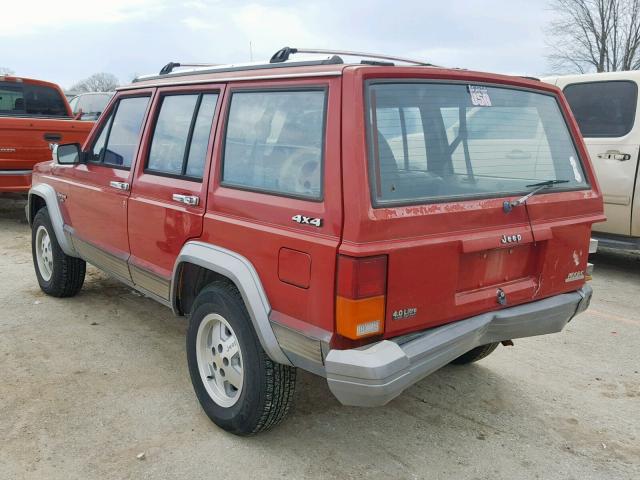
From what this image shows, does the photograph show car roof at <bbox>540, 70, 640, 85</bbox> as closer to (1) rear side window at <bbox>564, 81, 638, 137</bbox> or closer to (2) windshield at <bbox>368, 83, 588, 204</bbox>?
(1) rear side window at <bbox>564, 81, 638, 137</bbox>

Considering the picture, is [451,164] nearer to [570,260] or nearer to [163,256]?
[570,260]

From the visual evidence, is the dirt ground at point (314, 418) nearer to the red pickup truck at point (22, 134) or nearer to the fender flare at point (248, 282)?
the fender flare at point (248, 282)

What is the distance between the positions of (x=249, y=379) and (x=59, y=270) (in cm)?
293

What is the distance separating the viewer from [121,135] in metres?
4.12

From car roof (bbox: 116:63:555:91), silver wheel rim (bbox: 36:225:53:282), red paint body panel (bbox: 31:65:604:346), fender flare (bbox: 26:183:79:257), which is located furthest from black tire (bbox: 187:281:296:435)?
silver wheel rim (bbox: 36:225:53:282)

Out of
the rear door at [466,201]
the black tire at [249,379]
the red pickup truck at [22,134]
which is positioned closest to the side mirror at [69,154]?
the black tire at [249,379]

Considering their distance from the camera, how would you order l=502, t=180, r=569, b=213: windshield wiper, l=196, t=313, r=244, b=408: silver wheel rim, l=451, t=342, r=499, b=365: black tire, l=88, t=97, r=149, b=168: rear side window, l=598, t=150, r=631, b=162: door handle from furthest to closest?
l=598, t=150, r=631, b=162: door handle → l=88, t=97, r=149, b=168: rear side window → l=451, t=342, r=499, b=365: black tire → l=196, t=313, r=244, b=408: silver wheel rim → l=502, t=180, r=569, b=213: windshield wiper

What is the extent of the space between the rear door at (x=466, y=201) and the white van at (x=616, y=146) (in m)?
3.32

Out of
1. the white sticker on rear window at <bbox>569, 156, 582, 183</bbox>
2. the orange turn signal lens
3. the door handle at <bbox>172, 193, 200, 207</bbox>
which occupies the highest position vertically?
the white sticker on rear window at <bbox>569, 156, 582, 183</bbox>

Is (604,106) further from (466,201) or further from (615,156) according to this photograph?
(466,201)

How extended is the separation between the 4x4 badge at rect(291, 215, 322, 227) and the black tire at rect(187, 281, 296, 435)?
61 cm

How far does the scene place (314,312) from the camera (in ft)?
8.20

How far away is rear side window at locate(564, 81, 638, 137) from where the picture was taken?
6219 mm

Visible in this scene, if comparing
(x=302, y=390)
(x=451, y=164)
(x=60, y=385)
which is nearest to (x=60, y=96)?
(x=60, y=385)
